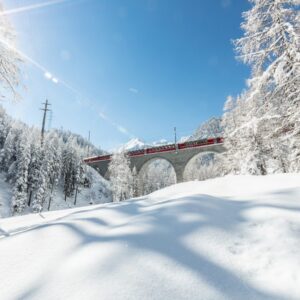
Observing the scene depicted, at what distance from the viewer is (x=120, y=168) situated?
34.0 m

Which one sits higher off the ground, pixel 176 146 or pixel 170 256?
pixel 176 146

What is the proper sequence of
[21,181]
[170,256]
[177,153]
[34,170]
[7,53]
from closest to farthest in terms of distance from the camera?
[170,256]
[7,53]
[21,181]
[34,170]
[177,153]

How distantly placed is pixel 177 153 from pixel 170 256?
32.2 meters

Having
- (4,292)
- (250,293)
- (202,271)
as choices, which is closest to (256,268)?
(250,293)

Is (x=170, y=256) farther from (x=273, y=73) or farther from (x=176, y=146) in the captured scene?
(x=176, y=146)

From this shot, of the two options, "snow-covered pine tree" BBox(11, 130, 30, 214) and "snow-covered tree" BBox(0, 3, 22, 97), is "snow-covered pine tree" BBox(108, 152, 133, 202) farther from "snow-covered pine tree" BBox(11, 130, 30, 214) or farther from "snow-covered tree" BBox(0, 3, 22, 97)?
"snow-covered tree" BBox(0, 3, 22, 97)

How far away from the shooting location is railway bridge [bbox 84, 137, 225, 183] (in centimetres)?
3002

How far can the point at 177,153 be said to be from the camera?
33875mm

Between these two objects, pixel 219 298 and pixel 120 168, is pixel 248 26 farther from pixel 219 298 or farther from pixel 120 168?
pixel 120 168

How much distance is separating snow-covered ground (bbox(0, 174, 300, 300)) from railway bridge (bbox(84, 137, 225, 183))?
27.1m

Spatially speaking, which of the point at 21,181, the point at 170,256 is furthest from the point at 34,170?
the point at 170,256

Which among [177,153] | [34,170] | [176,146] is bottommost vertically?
[34,170]

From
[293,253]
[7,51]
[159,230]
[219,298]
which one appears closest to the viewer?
[219,298]

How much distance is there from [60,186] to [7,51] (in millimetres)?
35859
